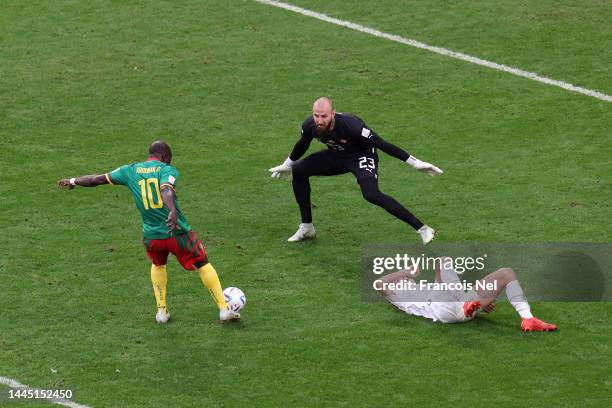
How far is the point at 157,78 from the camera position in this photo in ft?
74.1

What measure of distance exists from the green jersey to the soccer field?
1193 mm

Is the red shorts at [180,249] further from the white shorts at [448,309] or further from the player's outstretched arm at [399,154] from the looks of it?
the player's outstretched arm at [399,154]

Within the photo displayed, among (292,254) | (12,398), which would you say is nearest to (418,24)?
(292,254)

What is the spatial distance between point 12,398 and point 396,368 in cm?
412

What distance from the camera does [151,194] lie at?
47.9 feet

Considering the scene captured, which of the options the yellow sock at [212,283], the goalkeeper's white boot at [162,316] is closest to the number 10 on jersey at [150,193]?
the yellow sock at [212,283]

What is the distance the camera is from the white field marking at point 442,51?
862 inches

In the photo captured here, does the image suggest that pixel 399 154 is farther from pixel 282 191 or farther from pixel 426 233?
pixel 282 191

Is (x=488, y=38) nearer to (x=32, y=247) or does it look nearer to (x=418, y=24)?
(x=418, y=24)

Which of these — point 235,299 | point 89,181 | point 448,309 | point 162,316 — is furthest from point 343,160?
point 89,181

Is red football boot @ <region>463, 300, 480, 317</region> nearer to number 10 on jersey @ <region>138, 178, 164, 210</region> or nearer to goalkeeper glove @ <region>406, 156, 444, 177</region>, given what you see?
goalkeeper glove @ <region>406, 156, 444, 177</region>

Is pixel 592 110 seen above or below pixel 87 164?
above

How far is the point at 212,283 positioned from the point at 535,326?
12.4 ft

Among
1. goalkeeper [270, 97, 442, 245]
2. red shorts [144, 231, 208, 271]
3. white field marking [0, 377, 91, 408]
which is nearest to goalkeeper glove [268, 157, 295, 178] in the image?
goalkeeper [270, 97, 442, 245]
